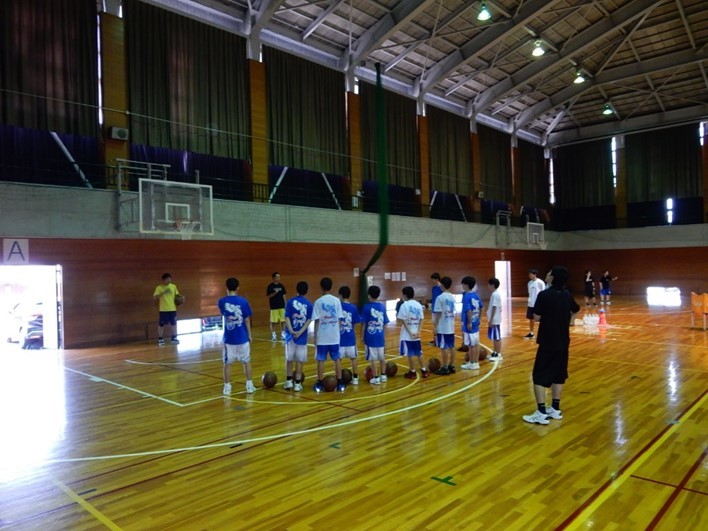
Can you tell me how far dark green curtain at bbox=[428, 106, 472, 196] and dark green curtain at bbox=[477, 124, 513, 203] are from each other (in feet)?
4.03

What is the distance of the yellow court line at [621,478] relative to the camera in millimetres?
3344

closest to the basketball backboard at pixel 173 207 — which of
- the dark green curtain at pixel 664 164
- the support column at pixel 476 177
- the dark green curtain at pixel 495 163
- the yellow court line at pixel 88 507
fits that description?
the yellow court line at pixel 88 507

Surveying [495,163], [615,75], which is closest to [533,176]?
[495,163]

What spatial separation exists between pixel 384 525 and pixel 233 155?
43.6 feet

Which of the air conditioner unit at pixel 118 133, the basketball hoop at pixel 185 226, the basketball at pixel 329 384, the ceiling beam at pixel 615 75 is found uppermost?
the ceiling beam at pixel 615 75

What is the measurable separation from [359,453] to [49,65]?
1215cm

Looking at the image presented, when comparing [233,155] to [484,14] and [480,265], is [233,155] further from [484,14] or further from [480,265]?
[480,265]

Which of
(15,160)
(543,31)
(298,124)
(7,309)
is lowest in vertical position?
(7,309)

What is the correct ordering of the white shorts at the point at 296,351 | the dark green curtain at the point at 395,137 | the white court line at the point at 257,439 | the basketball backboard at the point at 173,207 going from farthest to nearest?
the dark green curtain at the point at 395,137, the basketball backboard at the point at 173,207, the white shorts at the point at 296,351, the white court line at the point at 257,439

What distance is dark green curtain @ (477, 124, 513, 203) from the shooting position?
24.7m

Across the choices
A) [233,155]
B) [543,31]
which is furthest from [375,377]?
[543,31]

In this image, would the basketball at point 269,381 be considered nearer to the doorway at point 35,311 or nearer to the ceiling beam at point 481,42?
the doorway at point 35,311

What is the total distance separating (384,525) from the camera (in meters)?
3.30

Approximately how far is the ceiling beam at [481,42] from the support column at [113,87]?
12073 millimetres
